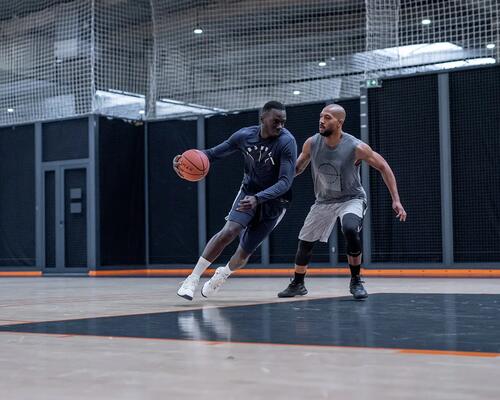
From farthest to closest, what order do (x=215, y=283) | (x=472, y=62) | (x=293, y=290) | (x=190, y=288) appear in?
(x=472, y=62)
(x=293, y=290)
(x=215, y=283)
(x=190, y=288)

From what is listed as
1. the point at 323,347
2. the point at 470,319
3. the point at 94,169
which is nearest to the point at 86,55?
the point at 94,169

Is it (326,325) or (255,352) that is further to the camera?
(326,325)

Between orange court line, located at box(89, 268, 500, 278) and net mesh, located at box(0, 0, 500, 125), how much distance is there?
2.94 meters

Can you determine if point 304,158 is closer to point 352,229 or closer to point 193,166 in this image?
point 352,229

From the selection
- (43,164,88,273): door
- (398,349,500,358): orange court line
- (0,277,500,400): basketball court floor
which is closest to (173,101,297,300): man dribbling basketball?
(0,277,500,400): basketball court floor

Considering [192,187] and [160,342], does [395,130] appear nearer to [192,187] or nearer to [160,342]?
[192,187]

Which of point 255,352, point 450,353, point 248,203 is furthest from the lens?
point 248,203

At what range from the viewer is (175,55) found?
51.4 feet

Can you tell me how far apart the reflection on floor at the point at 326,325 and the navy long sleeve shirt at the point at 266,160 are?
96 centimetres

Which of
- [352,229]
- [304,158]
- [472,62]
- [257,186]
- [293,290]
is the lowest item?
[293,290]

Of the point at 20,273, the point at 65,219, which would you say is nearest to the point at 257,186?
the point at 65,219

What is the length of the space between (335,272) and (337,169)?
683 cm

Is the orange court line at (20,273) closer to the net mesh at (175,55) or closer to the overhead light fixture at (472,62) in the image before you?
the net mesh at (175,55)

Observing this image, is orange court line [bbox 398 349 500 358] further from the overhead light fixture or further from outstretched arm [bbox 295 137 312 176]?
the overhead light fixture
